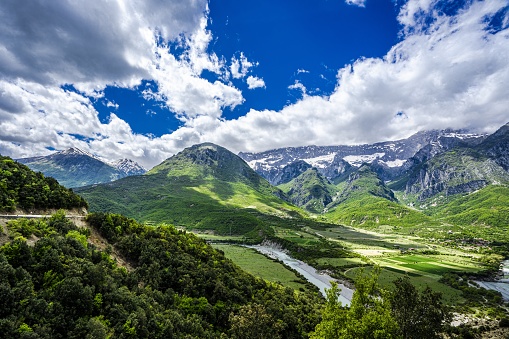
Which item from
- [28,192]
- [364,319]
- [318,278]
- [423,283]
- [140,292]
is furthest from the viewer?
[318,278]

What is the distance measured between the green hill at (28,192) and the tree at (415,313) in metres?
59.1

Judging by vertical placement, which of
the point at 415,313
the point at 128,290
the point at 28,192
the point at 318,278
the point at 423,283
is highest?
the point at 28,192

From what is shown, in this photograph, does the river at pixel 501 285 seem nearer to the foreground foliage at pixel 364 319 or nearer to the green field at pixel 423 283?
the green field at pixel 423 283

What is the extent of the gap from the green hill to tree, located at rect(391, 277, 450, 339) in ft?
194

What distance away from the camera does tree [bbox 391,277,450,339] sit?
39875 mm

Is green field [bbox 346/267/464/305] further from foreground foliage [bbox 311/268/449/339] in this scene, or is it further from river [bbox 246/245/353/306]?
foreground foliage [bbox 311/268/449/339]

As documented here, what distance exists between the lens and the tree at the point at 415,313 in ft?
131

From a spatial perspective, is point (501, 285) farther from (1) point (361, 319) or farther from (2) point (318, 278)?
(1) point (361, 319)

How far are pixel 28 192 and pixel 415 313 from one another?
213ft

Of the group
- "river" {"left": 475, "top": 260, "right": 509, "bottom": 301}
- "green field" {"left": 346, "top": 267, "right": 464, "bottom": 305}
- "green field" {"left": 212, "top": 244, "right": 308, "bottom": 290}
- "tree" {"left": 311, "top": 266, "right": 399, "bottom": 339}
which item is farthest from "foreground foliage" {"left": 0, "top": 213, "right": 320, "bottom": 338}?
"river" {"left": 475, "top": 260, "right": 509, "bottom": 301}

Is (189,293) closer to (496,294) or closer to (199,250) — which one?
(199,250)

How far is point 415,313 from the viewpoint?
4100 centimetres

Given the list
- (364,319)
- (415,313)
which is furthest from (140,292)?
(415,313)

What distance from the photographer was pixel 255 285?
207ft
